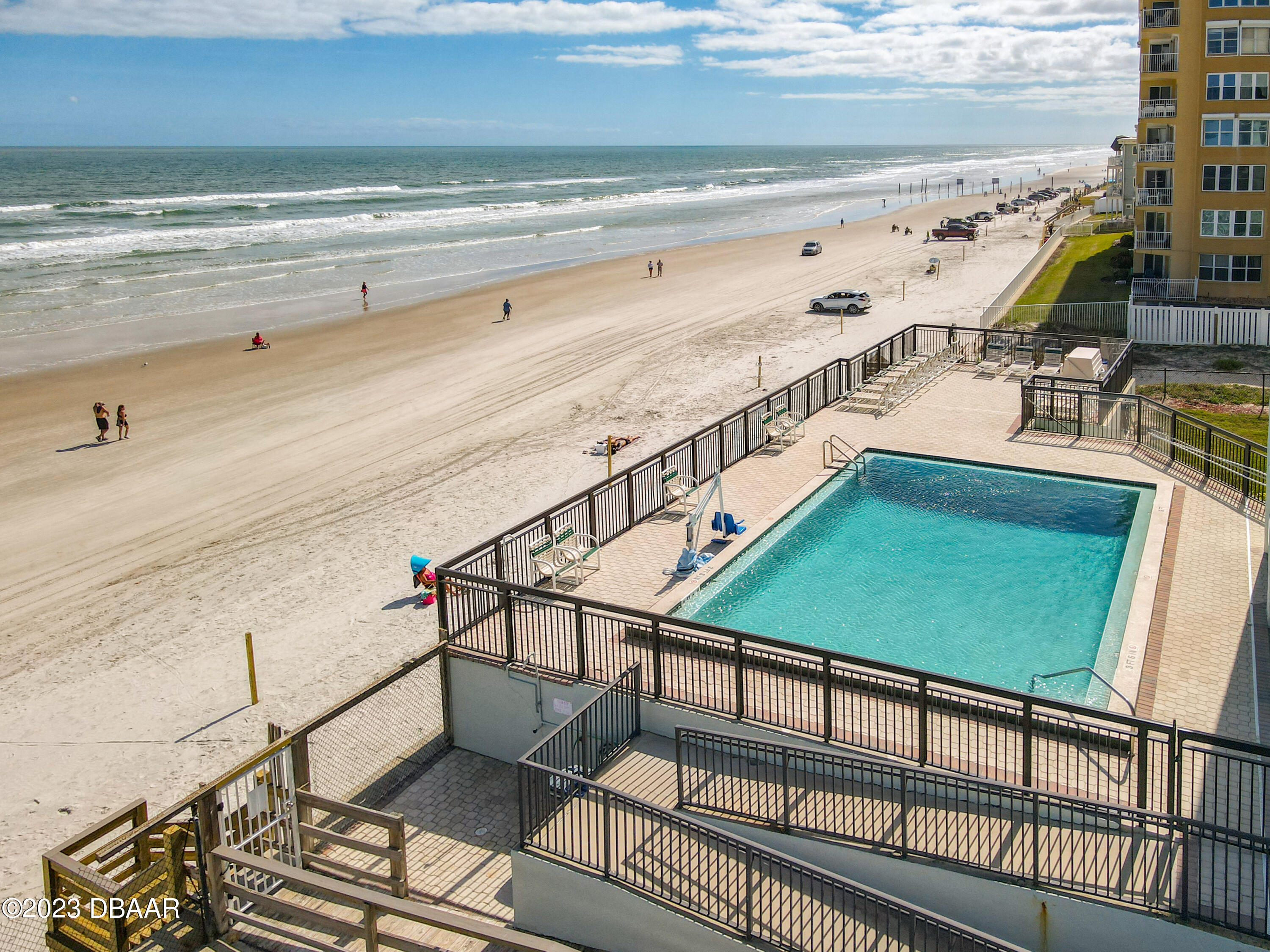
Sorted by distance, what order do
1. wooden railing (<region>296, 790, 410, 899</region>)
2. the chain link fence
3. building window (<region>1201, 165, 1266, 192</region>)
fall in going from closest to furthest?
wooden railing (<region>296, 790, 410, 899</region>) → the chain link fence → building window (<region>1201, 165, 1266, 192</region>)

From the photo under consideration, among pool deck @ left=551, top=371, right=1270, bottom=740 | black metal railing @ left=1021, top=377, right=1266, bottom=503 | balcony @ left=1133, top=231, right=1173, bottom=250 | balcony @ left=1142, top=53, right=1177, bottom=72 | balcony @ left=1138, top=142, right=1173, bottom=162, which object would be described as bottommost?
pool deck @ left=551, top=371, right=1270, bottom=740

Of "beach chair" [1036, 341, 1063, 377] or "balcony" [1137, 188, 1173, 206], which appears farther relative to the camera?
"balcony" [1137, 188, 1173, 206]

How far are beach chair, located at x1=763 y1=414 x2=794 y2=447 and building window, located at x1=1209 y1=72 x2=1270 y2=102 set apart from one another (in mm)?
27642

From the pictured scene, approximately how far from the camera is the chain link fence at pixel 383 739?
1320 centimetres

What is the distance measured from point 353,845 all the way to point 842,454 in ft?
51.3

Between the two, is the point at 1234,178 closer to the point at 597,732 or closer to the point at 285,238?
the point at 597,732

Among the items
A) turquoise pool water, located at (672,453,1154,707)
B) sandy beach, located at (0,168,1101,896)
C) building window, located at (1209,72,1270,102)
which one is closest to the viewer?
turquoise pool water, located at (672,453,1154,707)

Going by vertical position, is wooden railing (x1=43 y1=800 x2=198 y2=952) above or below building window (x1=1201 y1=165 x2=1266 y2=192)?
below

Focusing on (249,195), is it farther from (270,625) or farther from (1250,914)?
(1250,914)

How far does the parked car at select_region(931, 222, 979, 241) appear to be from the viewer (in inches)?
3184

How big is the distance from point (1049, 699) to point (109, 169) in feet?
728

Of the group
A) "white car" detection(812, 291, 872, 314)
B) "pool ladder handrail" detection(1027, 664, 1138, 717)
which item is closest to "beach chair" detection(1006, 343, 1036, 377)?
"white car" detection(812, 291, 872, 314)

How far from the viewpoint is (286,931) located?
34.6 feet

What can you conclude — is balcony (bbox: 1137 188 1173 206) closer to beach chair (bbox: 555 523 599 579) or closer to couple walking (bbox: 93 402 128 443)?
beach chair (bbox: 555 523 599 579)
